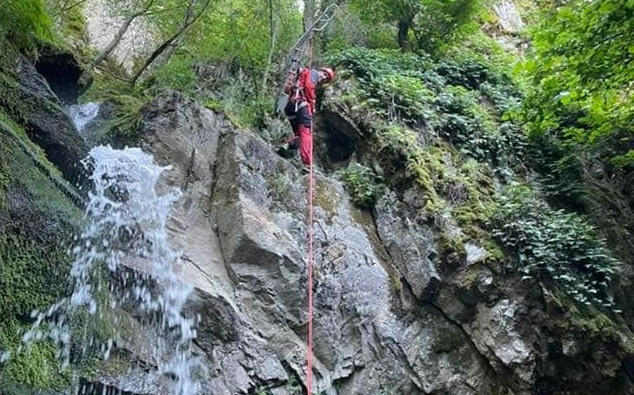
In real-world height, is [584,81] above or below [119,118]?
above

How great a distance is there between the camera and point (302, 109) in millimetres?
7730

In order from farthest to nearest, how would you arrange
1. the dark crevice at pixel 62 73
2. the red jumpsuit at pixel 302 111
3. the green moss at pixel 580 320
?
the red jumpsuit at pixel 302 111 < the dark crevice at pixel 62 73 < the green moss at pixel 580 320

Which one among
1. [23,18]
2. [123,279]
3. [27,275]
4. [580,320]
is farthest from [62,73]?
[580,320]

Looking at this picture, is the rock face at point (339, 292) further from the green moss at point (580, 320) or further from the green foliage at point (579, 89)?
the green foliage at point (579, 89)

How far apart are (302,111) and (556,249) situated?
3871 mm

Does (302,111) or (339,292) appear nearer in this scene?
(339,292)

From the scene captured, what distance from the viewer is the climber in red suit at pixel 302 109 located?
25.1 ft

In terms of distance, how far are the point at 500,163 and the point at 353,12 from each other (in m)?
4.70

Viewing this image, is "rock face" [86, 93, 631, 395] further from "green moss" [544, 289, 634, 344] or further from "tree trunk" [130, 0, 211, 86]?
"tree trunk" [130, 0, 211, 86]

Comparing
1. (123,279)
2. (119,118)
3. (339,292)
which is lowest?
(123,279)

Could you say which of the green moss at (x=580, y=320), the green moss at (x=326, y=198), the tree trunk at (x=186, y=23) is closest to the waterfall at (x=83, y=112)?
the tree trunk at (x=186, y=23)

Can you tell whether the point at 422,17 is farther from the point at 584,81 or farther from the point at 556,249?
the point at 556,249

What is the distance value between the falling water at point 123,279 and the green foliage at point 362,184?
248 centimetres

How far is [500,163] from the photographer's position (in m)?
8.10
